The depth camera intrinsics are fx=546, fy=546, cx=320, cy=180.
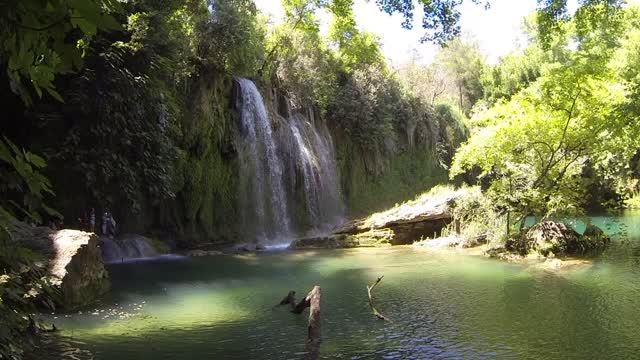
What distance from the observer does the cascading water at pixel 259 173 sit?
19.4m

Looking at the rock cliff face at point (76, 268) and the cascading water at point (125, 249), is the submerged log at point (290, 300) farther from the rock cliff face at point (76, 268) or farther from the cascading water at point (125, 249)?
the cascading water at point (125, 249)

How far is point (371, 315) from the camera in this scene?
8.39 m

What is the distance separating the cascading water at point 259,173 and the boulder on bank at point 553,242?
8.50m

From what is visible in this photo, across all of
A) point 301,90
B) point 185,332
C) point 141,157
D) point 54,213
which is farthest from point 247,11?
point 54,213

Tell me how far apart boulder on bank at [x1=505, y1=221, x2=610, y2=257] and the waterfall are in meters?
8.51

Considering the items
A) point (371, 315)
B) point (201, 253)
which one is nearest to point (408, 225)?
point (201, 253)

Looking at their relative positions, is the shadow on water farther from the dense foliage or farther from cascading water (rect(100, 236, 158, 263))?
the dense foliage

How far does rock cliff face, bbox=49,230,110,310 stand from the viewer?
874cm

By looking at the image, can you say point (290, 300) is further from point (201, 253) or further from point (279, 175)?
point (279, 175)

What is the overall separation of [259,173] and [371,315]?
12.1 meters

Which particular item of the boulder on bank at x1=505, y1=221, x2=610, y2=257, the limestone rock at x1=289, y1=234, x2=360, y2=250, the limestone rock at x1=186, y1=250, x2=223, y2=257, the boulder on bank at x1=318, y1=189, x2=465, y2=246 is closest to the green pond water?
the boulder on bank at x1=505, y1=221, x2=610, y2=257

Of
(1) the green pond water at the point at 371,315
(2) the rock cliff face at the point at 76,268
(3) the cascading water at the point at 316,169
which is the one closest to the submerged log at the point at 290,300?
(1) the green pond water at the point at 371,315

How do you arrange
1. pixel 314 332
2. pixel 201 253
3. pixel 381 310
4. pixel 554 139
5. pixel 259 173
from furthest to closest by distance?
1. pixel 259 173
2. pixel 201 253
3. pixel 554 139
4. pixel 381 310
5. pixel 314 332

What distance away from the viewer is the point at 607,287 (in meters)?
10.2
